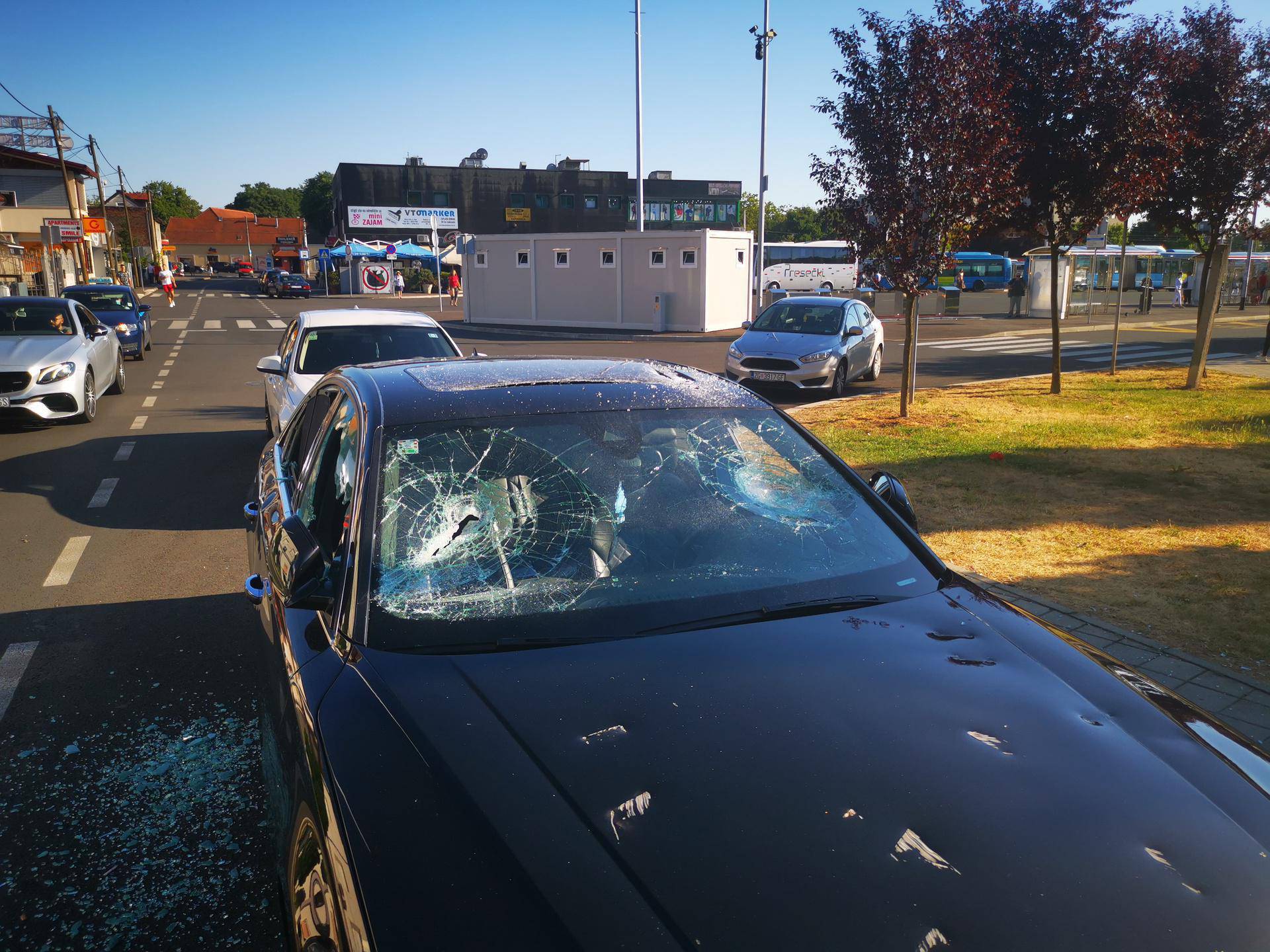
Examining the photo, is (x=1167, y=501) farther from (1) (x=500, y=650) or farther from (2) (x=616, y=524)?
(1) (x=500, y=650)

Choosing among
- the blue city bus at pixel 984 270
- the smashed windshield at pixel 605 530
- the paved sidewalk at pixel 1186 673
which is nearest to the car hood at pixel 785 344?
the paved sidewalk at pixel 1186 673

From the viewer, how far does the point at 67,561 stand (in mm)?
6363

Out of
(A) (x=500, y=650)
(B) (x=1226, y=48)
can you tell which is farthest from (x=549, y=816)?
(B) (x=1226, y=48)

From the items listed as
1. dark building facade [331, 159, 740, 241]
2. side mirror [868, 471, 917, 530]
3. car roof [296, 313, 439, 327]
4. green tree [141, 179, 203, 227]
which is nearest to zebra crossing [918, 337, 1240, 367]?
car roof [296, 313, 439, 327]

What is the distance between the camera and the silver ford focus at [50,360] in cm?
1096

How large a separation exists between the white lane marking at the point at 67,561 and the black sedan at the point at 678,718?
12.0 feet

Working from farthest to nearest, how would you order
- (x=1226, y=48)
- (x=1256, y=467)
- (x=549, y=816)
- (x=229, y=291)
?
1. (x=229, y=291)
2. (x=1226, y=48)
3. (x=1256, y=467)
4. (x=549, y=816)

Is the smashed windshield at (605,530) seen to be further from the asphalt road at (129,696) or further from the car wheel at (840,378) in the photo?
the car wheel at (840,378)

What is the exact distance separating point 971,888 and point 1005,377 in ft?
57.3

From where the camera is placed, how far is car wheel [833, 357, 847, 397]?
1531cm

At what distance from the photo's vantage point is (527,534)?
2693mm

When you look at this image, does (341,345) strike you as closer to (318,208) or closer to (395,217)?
A: (395,217)

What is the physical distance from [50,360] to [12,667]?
8.30 metres

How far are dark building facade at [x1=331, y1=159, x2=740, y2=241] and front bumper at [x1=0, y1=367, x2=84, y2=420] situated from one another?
62742 millimetres
